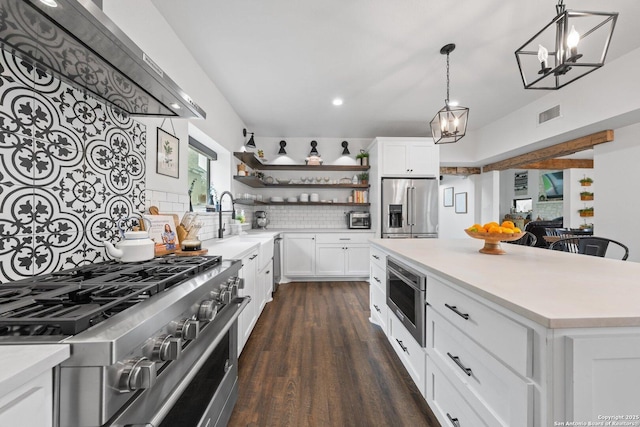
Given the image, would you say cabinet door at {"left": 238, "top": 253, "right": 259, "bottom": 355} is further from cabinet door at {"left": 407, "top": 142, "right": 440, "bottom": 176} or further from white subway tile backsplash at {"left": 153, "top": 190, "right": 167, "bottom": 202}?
cabinet door at {"left": 407, "top": 142, "right": 440, "bottom": 176}

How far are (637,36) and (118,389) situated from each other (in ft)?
13.6

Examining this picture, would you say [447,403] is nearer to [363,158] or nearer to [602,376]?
[602,376]

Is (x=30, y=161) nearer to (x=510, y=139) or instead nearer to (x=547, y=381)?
(x=547, y=381)

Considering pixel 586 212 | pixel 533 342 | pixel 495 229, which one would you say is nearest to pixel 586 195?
pixel 586 212

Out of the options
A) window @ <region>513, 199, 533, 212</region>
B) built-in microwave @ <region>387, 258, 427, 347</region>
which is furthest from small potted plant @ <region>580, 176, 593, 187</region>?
built-in microwave @ <region>387, 258, 427, 347</region>

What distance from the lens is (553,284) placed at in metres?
0.99

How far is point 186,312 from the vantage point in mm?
891

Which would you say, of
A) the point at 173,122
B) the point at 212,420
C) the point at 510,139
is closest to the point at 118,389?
the point at 212,420

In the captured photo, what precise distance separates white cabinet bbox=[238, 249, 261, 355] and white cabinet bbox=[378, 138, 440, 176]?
2826mm

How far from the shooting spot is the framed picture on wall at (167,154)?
1917 mm

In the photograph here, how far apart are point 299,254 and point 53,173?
3.40 meters

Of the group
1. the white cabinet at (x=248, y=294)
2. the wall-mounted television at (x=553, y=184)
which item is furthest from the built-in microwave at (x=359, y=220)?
the wall-mounted television at (x=553, y=184)

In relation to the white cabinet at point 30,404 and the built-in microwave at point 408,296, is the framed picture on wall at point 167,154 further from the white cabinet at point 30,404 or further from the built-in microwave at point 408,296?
the built-in microwave at point 408,296

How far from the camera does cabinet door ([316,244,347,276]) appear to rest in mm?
4312
